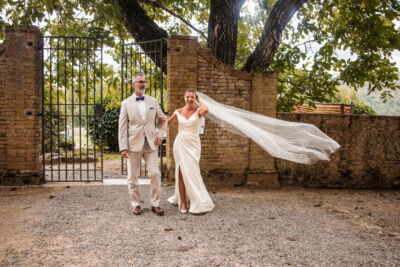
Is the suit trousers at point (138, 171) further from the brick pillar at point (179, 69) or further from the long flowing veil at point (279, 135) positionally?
the brick pillar at point (179, 69)

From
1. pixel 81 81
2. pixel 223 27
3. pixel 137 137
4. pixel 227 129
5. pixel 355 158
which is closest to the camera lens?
pixel 137 137

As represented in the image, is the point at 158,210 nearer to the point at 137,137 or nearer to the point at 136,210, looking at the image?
the point at 136,210

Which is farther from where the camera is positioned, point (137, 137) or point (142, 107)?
point (142, 107)

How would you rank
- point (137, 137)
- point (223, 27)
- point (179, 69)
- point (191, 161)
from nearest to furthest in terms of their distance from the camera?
point (137, 137) → point (191, 161) → point (179, 69) → point (223, 27)

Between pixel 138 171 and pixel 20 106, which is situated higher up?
pixel 20 106

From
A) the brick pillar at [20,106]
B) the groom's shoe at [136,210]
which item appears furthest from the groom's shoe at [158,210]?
the brick pillar at [20,106]

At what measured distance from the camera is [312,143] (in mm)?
6719

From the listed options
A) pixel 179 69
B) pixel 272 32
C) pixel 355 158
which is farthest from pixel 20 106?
pixel 355 158

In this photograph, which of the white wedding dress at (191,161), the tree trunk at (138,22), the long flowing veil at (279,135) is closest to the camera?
the white wedding dress at (191,161)

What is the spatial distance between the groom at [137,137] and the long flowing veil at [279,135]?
51.6 inches

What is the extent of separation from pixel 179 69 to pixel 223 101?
50.9 inches

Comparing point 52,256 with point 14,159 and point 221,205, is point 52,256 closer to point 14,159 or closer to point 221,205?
point 221,205

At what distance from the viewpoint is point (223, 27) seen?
30.7 feet

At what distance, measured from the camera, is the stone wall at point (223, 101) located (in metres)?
7.92
